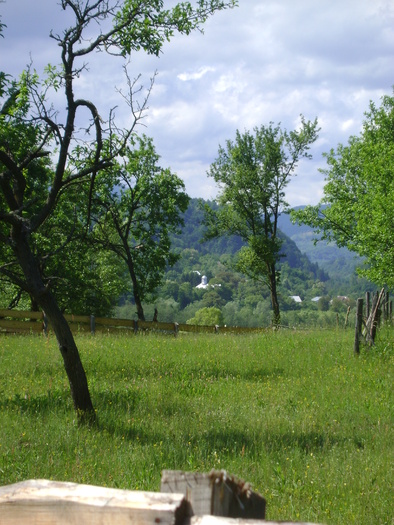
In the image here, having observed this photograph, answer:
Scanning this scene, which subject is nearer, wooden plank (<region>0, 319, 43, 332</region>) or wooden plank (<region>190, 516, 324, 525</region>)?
wooden plank (<region>190, 516, 324, 525</region>)

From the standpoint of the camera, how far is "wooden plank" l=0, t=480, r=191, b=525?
189cm

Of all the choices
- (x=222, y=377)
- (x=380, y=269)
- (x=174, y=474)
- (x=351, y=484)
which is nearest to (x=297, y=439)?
(x=351, y=484)

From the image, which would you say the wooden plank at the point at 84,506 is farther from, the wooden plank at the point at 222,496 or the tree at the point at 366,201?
the tree at the point at 366,201

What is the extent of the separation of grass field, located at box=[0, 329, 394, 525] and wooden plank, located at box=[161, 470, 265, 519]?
3.74m

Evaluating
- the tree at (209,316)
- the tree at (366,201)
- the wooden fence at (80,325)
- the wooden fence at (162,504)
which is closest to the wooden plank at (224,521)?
the wooden fence at (162,504)

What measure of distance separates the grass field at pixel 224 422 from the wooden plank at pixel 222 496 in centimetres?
374

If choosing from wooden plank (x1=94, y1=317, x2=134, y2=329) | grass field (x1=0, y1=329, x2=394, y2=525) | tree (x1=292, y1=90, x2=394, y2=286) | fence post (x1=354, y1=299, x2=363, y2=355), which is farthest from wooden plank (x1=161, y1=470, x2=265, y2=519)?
tree (x1=292, y1=90, x2=394, y2=286)

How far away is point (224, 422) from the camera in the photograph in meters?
9.11

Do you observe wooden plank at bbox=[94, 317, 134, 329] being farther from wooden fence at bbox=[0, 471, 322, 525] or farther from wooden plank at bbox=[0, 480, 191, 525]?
wooden fence at bbox=[0, 471, 322, 525]

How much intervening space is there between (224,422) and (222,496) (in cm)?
738

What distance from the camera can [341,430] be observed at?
8.78 meters

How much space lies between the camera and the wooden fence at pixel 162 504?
189 cm

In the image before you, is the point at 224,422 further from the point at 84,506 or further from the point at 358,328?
the point at 358,328

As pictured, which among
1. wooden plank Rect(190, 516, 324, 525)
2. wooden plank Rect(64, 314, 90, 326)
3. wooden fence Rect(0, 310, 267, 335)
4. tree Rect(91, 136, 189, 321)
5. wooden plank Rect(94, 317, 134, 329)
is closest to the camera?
wooden plank Rect(190, 516, 324, 525)
